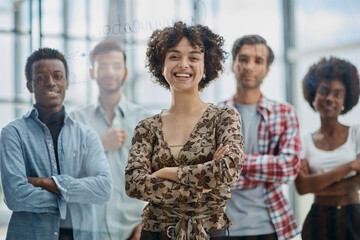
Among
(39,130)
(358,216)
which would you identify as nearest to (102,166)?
(39,130)

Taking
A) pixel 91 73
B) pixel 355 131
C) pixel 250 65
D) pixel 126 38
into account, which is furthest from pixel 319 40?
pixel 91 73

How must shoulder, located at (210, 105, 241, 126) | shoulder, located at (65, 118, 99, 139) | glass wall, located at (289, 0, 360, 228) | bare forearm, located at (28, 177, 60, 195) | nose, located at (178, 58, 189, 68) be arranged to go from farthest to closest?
1. glass wall, located at (289, 0, 360, 228)
2. shoulder, located at (65, 118, 99, 139)
3. bare forearm, located at (28, 177, 60, 195)
4. nose, located at (178, 58, 189, 68)
5. shoulder, located at (210, 105, 241, 126)

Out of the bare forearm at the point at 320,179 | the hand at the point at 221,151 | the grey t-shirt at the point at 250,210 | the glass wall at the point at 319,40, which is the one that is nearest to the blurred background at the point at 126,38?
the glass wall at the point at 319,40

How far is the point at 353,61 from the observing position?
345cm

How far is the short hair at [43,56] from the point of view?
3.07 metres

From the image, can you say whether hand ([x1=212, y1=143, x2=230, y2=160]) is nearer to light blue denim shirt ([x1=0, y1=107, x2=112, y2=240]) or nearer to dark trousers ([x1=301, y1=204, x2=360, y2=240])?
light blue denim shirt ([x1=0, y1=107, x2=112, y2=240])

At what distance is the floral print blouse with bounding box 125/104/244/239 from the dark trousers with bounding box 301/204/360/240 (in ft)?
3.36

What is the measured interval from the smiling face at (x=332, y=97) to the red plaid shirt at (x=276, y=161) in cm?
32

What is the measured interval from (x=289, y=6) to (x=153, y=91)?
1.31m

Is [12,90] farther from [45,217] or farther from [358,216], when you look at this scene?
[358,216]

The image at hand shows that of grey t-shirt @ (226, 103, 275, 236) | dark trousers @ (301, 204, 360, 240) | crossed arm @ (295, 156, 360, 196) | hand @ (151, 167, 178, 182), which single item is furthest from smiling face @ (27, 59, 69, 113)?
dark trousers @ (301, 204, 360, 240)

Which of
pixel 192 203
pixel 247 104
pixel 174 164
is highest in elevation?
pixel 247 104

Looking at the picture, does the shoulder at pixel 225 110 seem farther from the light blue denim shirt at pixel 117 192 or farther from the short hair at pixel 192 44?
the light blue denim shirt at pixel 117 192

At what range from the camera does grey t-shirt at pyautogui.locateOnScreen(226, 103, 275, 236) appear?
9.82ft
